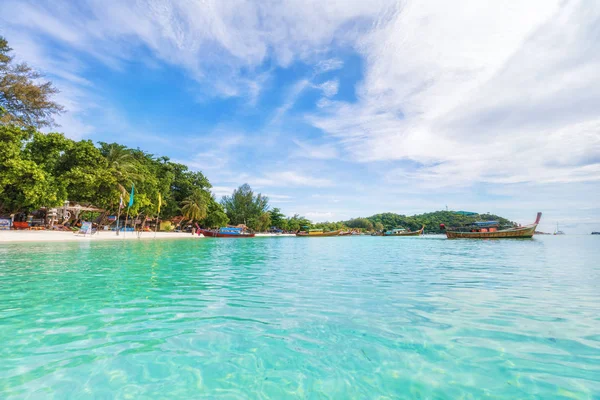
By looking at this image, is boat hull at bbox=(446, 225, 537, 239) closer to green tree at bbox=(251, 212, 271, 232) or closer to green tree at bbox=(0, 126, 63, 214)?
green tree at bbox=(251, 212, 271, 232)

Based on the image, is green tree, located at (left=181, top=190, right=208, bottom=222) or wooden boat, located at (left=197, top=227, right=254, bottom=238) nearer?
wooden boat, located at (left=197, top=227, right=254, bottom=238)

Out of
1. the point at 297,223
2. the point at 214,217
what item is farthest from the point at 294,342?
the point at 297,223

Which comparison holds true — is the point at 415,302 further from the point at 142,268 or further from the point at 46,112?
the point at 46,112

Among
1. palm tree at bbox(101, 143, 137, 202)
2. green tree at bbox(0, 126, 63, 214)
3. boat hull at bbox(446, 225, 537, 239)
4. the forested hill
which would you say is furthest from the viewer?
the forested hill

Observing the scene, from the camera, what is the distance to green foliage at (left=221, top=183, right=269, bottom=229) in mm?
72125

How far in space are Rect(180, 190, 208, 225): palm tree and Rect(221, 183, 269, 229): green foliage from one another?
21.3m

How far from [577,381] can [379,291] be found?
4.00 m

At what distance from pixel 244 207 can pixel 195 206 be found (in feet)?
80.0

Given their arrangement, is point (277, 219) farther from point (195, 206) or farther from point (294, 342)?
point (294, 342)

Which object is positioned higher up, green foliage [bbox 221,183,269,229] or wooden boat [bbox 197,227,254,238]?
green foliage [bbox 221,183,269,229]

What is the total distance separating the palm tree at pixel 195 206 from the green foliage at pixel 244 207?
69.8ft

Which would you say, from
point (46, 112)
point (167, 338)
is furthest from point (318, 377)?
point (46, 112)

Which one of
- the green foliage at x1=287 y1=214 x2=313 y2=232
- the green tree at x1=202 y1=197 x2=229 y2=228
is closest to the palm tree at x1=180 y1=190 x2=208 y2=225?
the green tree at x1=202 y1=197 x2=229 y2=228

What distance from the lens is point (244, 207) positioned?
7262 centimetres
